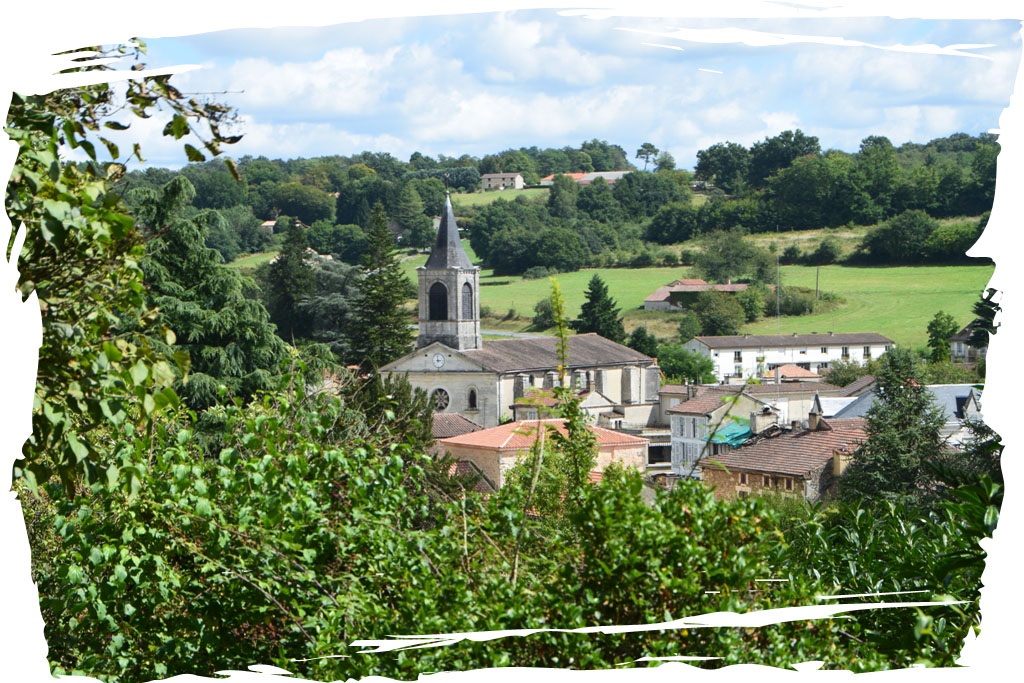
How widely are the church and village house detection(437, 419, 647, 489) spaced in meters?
0.05

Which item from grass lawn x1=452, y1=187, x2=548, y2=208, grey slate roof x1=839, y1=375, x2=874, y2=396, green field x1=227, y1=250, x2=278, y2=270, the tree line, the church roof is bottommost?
the tree line

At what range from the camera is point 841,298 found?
10.9 feet

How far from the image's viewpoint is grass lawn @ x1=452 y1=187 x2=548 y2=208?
3574 millimetres

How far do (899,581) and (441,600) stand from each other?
1312 mm

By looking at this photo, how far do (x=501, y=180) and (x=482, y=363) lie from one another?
0.62 metres

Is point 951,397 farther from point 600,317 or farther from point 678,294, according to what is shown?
point 600,317

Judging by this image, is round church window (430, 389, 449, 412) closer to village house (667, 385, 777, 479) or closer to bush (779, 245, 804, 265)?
village house (667, 385, 777, 479)

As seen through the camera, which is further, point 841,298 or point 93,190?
point 841,298

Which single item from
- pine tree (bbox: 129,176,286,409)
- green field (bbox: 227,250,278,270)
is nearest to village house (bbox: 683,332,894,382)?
green field (bbox: 227,250,278,270)

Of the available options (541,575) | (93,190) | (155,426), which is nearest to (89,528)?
(155,426)

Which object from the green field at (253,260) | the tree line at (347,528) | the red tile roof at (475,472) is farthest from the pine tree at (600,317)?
the green field at (253,260)

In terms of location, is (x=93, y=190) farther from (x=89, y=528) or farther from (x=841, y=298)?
(x=841, y=298)

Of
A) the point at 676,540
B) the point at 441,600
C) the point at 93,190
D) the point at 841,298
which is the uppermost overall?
the point at 93,190

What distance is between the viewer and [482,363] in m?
3.61
